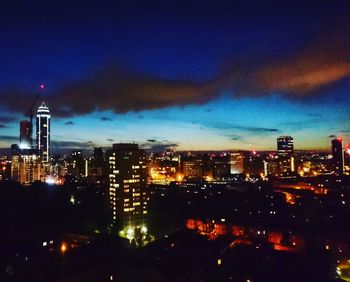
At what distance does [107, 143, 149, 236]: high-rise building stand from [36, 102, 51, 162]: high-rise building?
46400mm

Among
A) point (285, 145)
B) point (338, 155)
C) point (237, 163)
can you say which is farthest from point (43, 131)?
point (338, 155)

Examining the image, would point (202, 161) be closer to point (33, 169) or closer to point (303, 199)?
point (33, 169)

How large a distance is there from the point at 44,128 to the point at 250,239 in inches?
2485

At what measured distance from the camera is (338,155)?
52531 millimetres

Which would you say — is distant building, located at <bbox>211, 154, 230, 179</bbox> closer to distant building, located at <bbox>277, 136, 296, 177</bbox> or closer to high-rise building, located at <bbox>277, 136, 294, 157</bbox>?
distant building, located at <bbox>277, 136, 296, 177</bbox>

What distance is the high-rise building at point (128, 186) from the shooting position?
2544cm

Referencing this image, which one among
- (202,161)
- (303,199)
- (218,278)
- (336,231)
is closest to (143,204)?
(303,199)

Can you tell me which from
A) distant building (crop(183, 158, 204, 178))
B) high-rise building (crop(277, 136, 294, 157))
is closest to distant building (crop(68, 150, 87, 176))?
distant building (crop(183, 158, 204, 178))

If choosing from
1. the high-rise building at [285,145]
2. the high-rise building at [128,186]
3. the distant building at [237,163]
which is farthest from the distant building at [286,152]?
the high-rise building at [128,186]

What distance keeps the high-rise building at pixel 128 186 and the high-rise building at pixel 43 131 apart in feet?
152

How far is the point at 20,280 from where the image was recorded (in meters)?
9.55

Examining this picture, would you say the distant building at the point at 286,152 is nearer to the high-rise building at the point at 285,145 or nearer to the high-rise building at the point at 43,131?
the high-rise building at the point at 285,145

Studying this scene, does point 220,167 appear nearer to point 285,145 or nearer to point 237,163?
point 237,163

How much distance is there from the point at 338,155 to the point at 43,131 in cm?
5488
